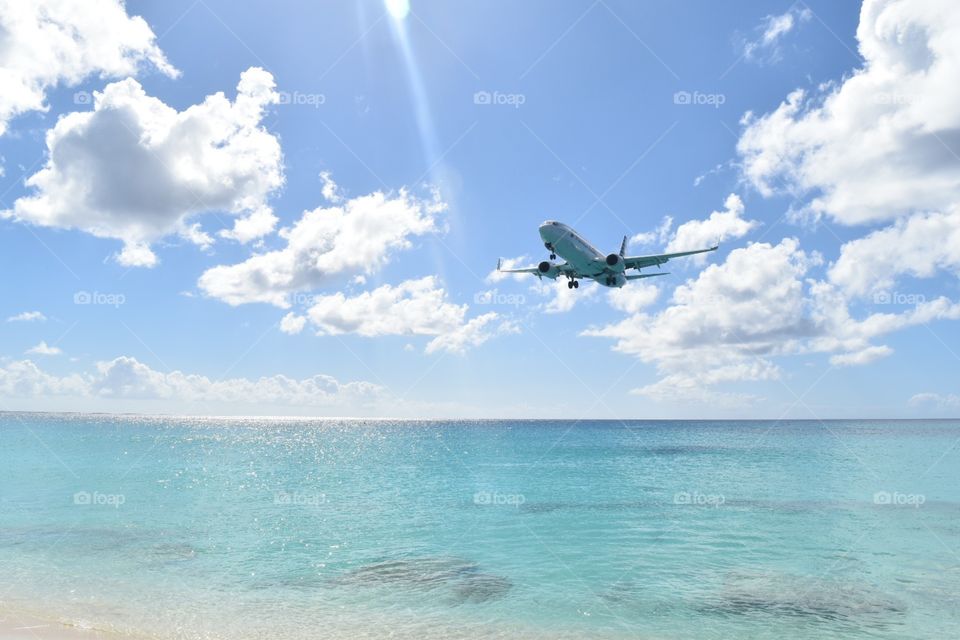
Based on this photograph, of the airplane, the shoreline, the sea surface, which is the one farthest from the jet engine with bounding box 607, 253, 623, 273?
the shoreline

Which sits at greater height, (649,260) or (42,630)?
(649,260)

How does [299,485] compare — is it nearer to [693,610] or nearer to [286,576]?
[286,576]

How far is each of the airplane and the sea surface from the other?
19.3 m

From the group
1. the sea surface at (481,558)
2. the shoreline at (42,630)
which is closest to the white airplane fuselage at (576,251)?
the sea surface at (481,558)

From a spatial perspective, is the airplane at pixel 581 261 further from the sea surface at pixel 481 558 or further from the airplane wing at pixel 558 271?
the sea surface at pixel 481 558

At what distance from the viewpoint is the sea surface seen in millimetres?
21062

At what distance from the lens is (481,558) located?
30.2 meters

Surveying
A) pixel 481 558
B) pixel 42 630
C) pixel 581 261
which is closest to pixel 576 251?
pixel 581 261

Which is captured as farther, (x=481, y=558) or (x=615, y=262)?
(x=615, y=262)

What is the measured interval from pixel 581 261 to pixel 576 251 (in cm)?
148

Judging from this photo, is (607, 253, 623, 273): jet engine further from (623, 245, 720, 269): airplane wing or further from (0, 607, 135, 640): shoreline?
(0, 607, 135, 640): shoreline

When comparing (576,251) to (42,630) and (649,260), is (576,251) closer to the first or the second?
(649,260)

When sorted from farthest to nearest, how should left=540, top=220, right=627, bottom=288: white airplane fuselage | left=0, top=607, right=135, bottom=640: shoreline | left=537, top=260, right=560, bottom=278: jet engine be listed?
left=537, top=260, right=560, bottom=278: jet engine → left=540, top=220, right=627, bottom=288: white airplane fuselage → left=0, top=607, right=135, bottom=640: shoreline

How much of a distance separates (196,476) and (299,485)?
16.3 m
